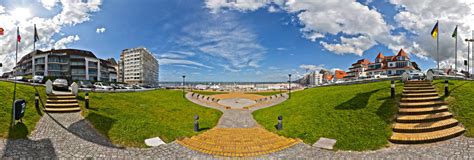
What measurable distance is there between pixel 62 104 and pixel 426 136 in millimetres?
19982

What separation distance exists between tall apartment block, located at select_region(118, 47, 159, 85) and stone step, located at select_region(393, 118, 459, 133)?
119m

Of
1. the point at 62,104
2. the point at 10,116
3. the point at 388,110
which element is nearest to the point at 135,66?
the point at 62,104

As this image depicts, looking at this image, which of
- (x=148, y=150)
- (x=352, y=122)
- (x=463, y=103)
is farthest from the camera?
(x=463, y=103)

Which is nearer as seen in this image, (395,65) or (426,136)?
(426,136)

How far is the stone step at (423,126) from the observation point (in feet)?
29.7

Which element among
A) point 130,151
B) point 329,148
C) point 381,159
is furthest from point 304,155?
point 130,151

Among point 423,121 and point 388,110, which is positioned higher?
point 388,110

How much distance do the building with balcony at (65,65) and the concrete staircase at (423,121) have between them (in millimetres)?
68681

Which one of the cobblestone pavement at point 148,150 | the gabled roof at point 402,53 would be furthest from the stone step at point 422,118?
the gabled roof at point 402,53

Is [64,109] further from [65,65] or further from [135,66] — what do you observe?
[135,66]

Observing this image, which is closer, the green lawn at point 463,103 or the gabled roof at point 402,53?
the green lawn at point 463,103

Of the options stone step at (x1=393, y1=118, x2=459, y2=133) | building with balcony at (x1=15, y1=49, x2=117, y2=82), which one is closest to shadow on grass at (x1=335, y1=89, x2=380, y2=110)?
stone step at (x1=393, y1=118, x2=459, y2=133)

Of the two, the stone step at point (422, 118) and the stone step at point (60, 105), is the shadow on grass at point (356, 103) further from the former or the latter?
the stone step at point (60, 105)

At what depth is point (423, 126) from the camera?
366 inches
